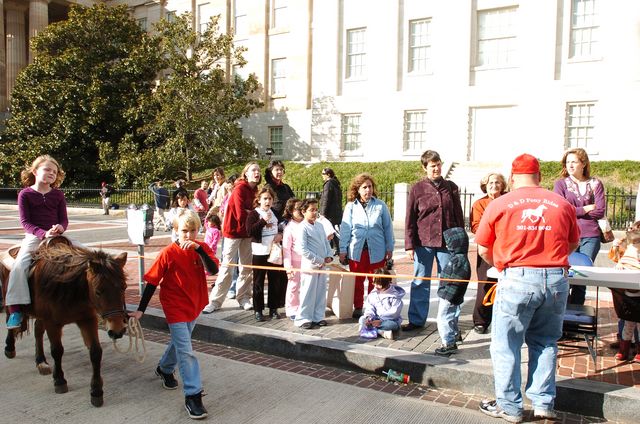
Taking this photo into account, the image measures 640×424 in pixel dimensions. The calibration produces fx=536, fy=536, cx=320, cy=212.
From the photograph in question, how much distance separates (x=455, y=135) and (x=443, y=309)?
2038cm

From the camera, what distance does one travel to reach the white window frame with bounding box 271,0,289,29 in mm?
30141

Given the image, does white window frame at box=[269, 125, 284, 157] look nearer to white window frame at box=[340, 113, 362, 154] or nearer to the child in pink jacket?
white window frame at box=[340, 113, 362, 154]

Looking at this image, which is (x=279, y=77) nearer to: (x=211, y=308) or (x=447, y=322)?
(x=211, y=308)

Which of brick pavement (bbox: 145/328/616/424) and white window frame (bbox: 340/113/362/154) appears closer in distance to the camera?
brick pavement (bbox: 145/328/616/424)

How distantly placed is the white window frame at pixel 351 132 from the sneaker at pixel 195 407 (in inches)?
940

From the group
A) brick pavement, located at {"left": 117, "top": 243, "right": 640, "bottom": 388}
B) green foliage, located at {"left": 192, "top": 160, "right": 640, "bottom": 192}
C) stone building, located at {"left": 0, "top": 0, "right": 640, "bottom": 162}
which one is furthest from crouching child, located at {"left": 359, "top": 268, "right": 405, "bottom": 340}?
stone building, located at {"left": 0, "top": 0, "right": 640, "bottom": 162}

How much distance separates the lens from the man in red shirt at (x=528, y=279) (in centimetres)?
389

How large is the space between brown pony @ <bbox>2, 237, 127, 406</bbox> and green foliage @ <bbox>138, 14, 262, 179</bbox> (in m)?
22.1

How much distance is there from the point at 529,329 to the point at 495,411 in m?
0.70

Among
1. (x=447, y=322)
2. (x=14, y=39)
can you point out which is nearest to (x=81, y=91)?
(x=14, y=39)

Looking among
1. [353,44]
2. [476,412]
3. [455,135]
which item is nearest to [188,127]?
[353,44]

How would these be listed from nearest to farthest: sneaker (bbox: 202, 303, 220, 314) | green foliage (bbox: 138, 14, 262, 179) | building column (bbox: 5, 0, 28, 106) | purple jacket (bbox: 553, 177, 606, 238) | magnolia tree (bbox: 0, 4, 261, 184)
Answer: purple jacket (bbox: 553, 177, 606, 238), sneaker (bbox: 202, 303, 220, 314), green foliage (bbox: 138, 14, 262, 179), magnolia tree (bbox: 0, 4, 261, 184), building column (bbox: 5, 0, 28, 106)

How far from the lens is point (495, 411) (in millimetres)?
4211

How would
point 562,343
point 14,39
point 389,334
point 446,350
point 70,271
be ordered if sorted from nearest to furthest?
point 70,271, point 446,350, point 562,343, point 389,334, point 14,39
